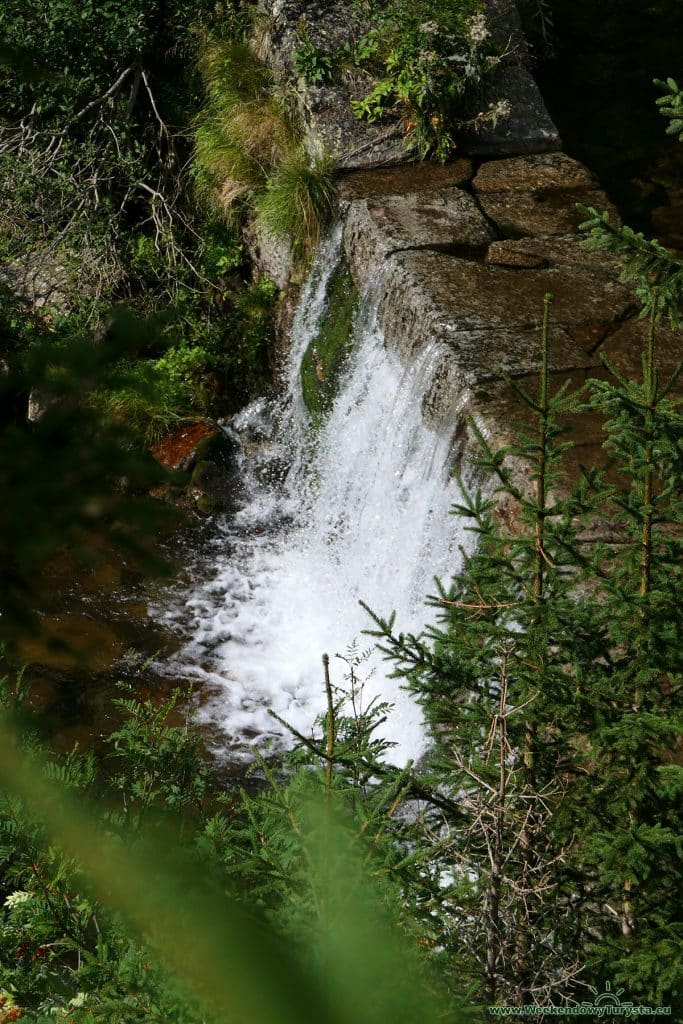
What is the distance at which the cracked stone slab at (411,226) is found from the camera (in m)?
5.80

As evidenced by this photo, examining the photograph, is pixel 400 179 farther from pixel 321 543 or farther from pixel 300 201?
pixel 321 543

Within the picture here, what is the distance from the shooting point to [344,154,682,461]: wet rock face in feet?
15.9

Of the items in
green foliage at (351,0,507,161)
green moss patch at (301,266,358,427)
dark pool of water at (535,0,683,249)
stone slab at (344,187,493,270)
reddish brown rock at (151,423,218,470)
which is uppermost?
dark pool of water at (535,0,683,249)

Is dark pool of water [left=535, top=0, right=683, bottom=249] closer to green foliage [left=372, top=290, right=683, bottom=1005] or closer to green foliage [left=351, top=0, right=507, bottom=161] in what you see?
green foliage [left=351, top=0, right=507, bottom=161]

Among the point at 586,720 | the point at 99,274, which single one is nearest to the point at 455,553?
the point at 586,720

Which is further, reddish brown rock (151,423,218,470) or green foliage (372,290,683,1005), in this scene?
reddish brown rock (151,423,218,470)

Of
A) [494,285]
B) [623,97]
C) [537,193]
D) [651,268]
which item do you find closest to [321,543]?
[494,285]

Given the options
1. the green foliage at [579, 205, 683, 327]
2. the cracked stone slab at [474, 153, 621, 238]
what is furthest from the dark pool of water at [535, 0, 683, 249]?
the green foliage at [579, 205, 683, 327]

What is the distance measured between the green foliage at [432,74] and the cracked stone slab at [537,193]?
35cm

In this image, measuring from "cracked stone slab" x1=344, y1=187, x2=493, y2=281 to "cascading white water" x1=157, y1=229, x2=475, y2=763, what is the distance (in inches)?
9.3

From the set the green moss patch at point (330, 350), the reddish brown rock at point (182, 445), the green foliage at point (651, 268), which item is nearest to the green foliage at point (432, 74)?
the green moss patch at point (330, 350)

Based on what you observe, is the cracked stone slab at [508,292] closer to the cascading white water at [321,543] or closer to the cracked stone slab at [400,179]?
the cascading white water at [321,543]

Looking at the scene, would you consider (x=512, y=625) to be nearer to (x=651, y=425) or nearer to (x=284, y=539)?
(x=651, y=425)

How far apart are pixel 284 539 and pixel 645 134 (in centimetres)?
449
